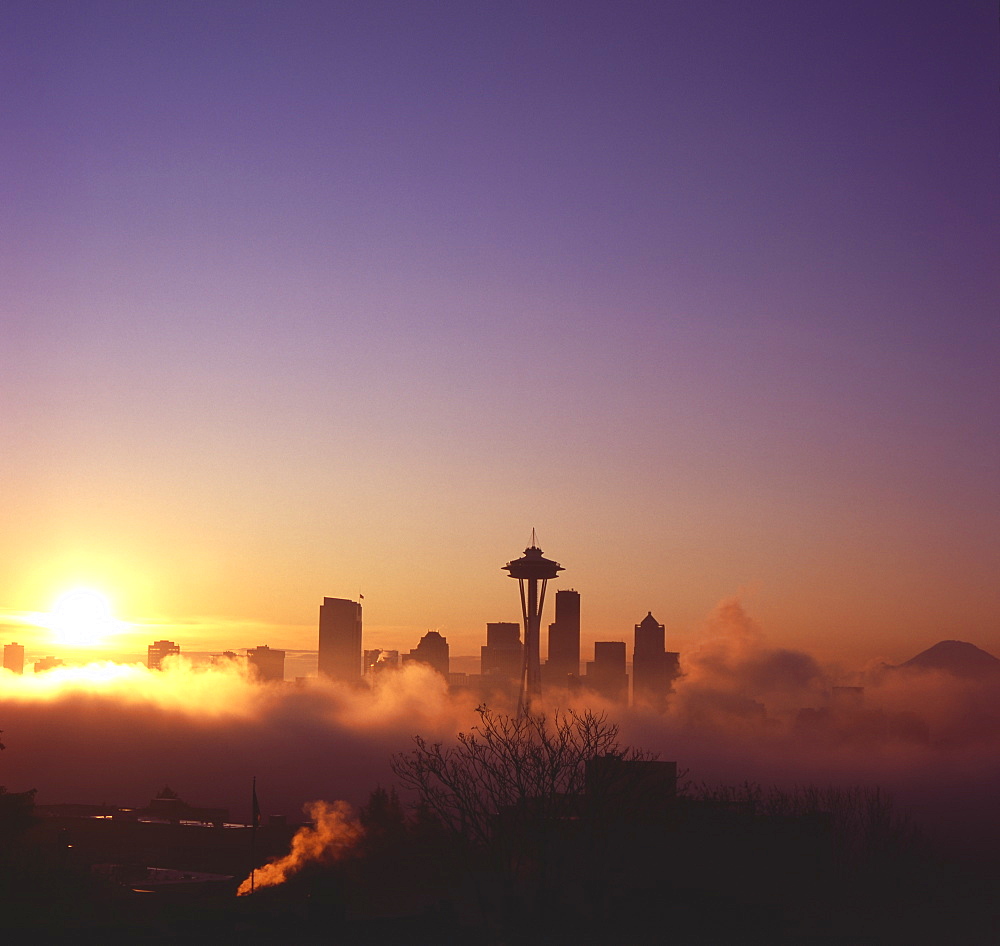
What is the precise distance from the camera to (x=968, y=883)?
10969cm

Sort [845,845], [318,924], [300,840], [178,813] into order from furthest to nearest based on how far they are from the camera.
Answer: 1. [178,813]
2. [300,840]
3. [845,845]
4. [318,924]

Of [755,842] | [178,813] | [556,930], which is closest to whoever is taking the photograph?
[556,930]

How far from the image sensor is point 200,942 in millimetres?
45250

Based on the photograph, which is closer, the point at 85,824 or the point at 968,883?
the point at 968,883

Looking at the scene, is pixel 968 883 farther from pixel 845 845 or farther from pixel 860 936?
pixel 860 936

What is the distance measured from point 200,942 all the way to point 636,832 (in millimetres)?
43492

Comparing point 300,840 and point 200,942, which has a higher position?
point 200,942

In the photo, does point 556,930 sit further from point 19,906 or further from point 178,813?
point 178,813

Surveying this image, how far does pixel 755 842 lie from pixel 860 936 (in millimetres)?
23464

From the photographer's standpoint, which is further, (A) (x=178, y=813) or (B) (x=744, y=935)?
(A) (x=178, y=813)

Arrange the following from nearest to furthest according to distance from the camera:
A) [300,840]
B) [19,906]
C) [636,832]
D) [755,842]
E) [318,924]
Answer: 1. [318,924]
2. [19,906]
3. [636,832]
4. [755,842]
5. [300,840]

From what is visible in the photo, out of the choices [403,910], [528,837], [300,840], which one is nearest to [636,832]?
[528,837]

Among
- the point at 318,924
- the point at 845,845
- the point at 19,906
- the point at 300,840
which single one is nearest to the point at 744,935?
the point at 318,924

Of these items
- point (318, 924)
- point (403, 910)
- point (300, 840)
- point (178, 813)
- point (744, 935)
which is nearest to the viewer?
point (318, 924)
